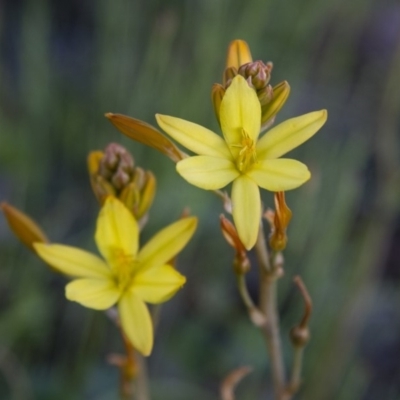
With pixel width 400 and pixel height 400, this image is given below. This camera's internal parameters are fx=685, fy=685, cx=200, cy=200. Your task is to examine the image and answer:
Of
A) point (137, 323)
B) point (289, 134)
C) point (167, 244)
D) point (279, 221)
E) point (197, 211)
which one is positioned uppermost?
point (289, 134)

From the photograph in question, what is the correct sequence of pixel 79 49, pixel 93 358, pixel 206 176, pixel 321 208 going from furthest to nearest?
pixel 79 49
pixel 321 208
pixel 93 358
pixel 206 176

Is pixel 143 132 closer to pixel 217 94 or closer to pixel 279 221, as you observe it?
pixel 217 94

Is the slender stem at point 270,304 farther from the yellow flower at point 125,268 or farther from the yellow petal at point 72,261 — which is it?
the yellow petal at point 72,261

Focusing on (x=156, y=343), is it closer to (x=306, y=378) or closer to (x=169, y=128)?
(x=306, y=378)

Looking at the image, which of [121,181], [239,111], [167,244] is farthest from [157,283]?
[239,111]

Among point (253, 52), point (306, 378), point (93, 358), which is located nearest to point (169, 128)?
point (93, 358)

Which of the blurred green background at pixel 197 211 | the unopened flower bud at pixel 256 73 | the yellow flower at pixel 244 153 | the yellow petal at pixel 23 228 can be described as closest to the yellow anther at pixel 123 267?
the yellow petal at pixel 23 228
